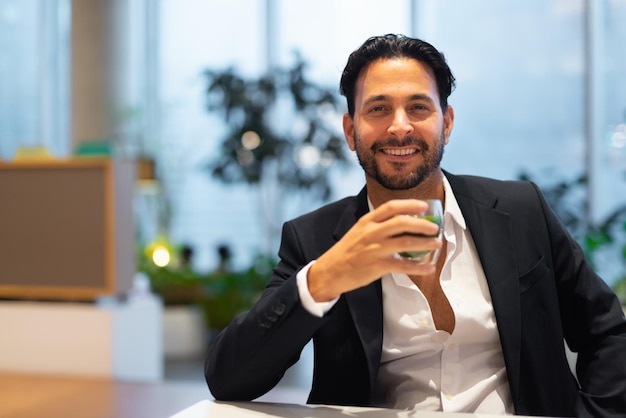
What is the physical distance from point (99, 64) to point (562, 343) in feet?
24.9

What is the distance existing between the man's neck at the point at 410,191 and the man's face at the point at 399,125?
62mm

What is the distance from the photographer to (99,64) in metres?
8.56

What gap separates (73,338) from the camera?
4.28 meters

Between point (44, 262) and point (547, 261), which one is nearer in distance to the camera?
point (547, 261)

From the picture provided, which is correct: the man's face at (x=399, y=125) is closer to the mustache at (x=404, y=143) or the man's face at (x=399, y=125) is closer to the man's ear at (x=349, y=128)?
the mustache at (x=404, y=143)

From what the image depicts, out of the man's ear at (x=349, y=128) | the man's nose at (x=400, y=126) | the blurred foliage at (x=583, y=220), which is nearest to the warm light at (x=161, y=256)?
the blurred foliage at (x=583, y=220)

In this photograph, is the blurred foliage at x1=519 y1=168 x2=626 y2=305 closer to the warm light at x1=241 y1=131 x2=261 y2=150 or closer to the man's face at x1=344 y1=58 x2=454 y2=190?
the warm light at x1=241 y1=131 x2=261 y2=150

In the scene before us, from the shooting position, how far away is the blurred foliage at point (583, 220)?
632cm

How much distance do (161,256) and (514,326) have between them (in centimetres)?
622

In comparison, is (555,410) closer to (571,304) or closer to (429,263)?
(571,304)

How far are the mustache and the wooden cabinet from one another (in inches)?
105

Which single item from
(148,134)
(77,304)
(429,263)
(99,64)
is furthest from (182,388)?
(99,64)

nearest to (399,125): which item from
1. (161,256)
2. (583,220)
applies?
(583,220)

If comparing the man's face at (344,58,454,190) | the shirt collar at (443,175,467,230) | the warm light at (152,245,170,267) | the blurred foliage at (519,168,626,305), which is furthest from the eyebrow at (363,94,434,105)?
the warm light at (152,245,170,267)
